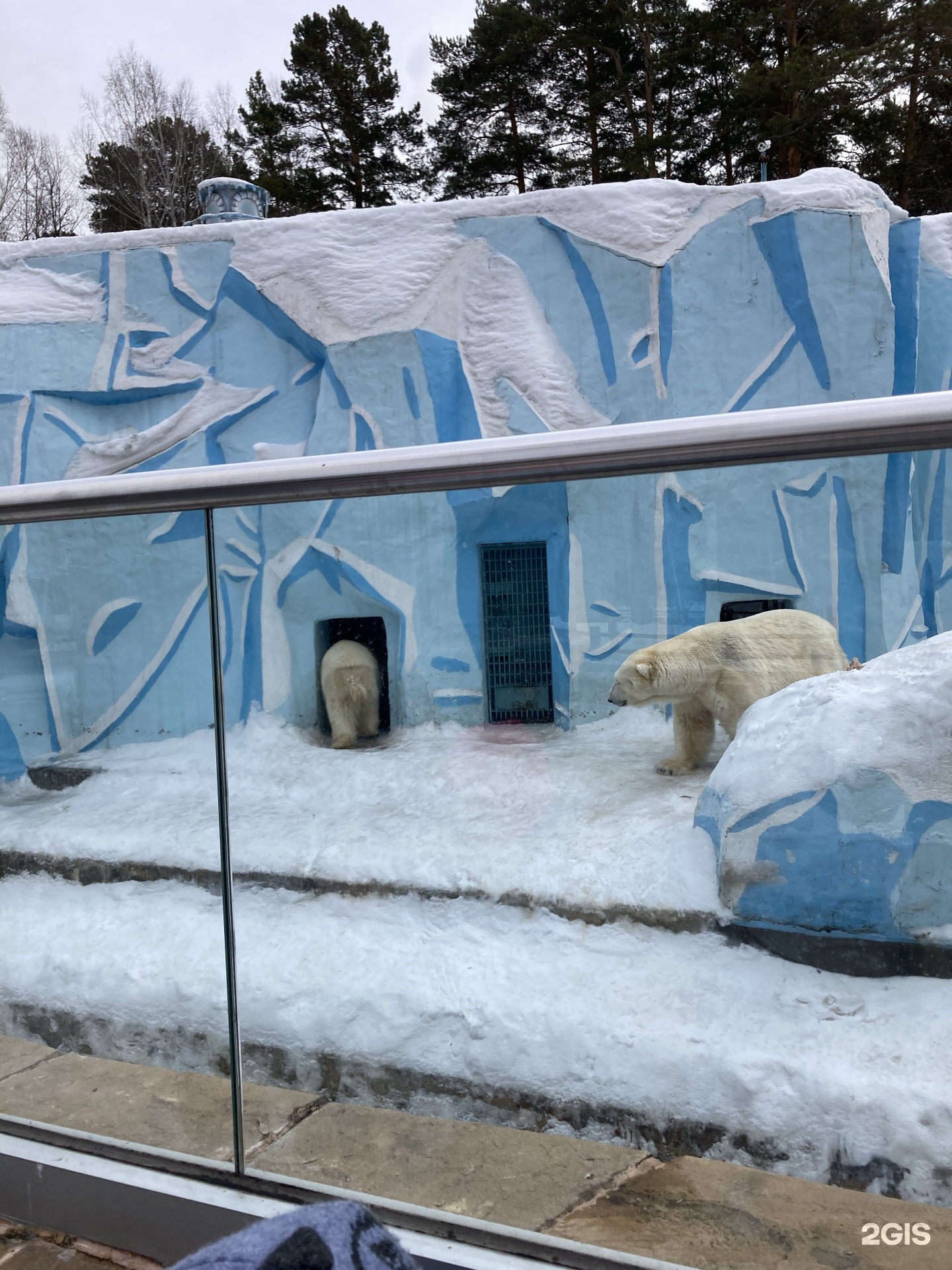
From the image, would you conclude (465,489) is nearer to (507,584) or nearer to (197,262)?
(507,584)

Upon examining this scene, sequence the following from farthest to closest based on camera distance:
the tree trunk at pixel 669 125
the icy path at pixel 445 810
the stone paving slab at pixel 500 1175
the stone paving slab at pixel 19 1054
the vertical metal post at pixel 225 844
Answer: the tree trunk at pixel 669 125 → the stone paving slab at pixel 19 1054 → the vertical metal post at pixel 225 844 → the icy path at pixel 445 810 → the stone paving slab at pixel 500 1175

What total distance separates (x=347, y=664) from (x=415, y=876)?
0.34 metres

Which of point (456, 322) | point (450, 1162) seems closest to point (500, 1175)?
point (450, 1162)

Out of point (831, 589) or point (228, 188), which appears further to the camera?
point (228, 188)

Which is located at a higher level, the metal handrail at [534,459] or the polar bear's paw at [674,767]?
the metal handrail at [534,459]

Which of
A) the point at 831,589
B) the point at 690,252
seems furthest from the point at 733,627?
the point at 690,252

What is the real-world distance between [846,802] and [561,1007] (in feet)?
1.58

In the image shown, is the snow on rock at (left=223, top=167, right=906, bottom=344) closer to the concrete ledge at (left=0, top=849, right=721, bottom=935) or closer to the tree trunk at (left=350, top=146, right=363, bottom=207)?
the concrete ledge at (left=0, top=849, right=721, bottom=935)

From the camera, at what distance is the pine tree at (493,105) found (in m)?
15.0

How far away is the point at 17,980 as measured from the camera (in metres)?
1.87

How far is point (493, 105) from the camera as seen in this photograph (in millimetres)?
15273

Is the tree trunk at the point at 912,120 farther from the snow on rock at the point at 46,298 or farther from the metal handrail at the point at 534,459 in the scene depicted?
the metal handrail at the point at 534,459

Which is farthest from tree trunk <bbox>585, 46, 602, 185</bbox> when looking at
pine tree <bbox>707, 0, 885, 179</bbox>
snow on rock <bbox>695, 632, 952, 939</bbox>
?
snow on rock <bbox>695, 632, 952, 939</bbox>

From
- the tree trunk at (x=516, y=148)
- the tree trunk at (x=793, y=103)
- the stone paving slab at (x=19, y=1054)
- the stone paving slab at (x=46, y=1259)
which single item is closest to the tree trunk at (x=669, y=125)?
the tree trunk at (x=793, y=103)
